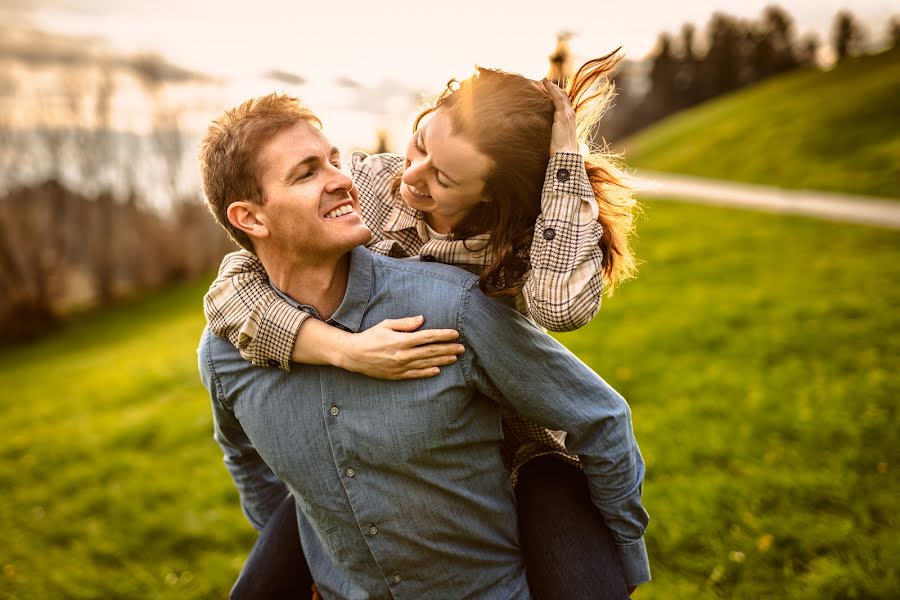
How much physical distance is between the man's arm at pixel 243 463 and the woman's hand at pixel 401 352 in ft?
1.99

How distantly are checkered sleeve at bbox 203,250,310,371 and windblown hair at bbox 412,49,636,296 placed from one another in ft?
2.12

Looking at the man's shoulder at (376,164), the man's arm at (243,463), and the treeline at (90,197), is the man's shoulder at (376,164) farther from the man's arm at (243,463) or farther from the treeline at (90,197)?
the treeline at (90,197)

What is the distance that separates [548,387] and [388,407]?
1.53ft

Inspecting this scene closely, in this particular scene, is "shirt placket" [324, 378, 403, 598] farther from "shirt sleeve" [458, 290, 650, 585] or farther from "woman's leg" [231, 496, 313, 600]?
"woman's leg" [231, 496, 313, 600]

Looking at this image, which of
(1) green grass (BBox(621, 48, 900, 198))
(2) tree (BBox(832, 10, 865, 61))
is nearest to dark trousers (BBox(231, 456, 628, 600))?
(1) green grass (BBox(621, 48, 900, 198))

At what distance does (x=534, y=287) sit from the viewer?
1938 millimetres

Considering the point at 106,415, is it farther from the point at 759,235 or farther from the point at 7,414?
the point at 759,235

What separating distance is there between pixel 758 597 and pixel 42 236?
21751mm

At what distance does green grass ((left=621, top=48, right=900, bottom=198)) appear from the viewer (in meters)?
15.3

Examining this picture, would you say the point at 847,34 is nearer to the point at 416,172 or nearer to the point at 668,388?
the point at 668,388

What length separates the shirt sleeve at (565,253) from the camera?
188 centimetres

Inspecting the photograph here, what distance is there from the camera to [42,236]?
779 inches

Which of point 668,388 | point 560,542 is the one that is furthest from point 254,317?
point 668,388

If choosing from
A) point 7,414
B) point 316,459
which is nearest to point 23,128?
point 7,414
